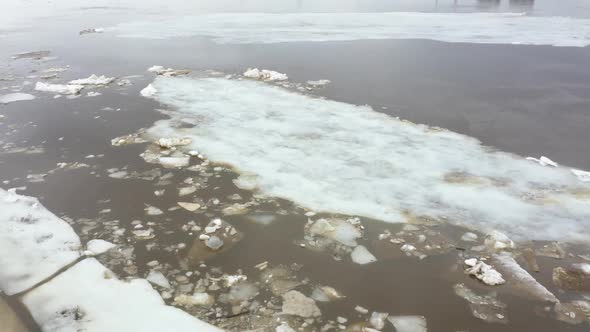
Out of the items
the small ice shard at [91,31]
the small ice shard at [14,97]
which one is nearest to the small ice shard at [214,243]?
the small ice shard at [14,97]

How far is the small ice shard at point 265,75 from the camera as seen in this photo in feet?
22.7

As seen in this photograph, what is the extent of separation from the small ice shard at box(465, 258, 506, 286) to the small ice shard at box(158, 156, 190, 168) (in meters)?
2.66

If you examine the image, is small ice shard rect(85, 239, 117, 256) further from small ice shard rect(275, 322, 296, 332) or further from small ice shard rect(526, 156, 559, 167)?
small ice shard rect(526, 156, 559, 167)

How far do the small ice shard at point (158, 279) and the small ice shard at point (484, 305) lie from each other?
1.78 meters

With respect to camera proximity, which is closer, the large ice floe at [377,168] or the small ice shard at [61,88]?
the large ice floe at [377,168]

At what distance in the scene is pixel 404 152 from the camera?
436cm

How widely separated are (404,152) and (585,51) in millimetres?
6709

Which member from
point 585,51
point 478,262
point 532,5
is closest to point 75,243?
point 478,262

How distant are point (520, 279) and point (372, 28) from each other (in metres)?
9.76

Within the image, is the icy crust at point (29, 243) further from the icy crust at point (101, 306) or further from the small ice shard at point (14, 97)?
the small ice shard at point (14, 97)

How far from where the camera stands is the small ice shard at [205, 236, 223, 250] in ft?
9.77

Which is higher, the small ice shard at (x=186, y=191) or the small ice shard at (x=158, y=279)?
the small ice shard at (x=186, y=191)

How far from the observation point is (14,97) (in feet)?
20.3

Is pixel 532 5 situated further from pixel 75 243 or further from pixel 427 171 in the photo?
pixel 75 243
